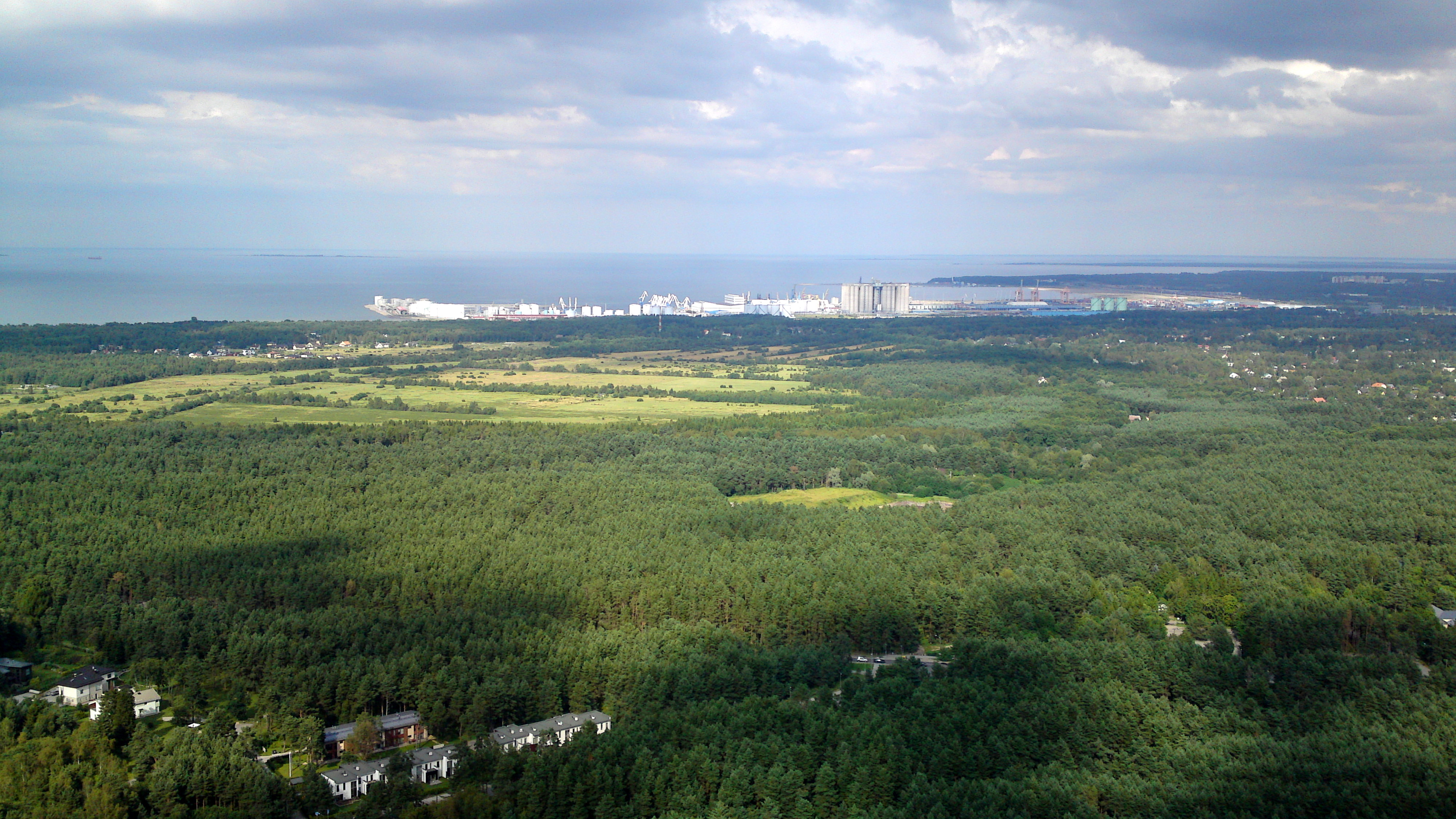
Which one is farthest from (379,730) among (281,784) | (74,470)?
(74,470)

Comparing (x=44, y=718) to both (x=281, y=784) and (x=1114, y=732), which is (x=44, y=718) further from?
(x=1114, y=732)

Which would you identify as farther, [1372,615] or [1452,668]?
[1372,615]

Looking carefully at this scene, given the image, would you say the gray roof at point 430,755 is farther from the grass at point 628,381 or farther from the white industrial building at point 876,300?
the white industrial building at point 876,300

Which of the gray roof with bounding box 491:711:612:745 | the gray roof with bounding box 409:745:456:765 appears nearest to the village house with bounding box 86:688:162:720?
the gray roof with bounding box 409:745:456:765

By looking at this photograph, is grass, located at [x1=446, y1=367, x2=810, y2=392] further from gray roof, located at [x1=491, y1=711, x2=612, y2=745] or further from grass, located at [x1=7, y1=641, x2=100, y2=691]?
gray roof, located at [x1=491, y1=711, x2=612, y2=745]

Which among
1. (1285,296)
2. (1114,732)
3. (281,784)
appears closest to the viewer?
(281,784)
